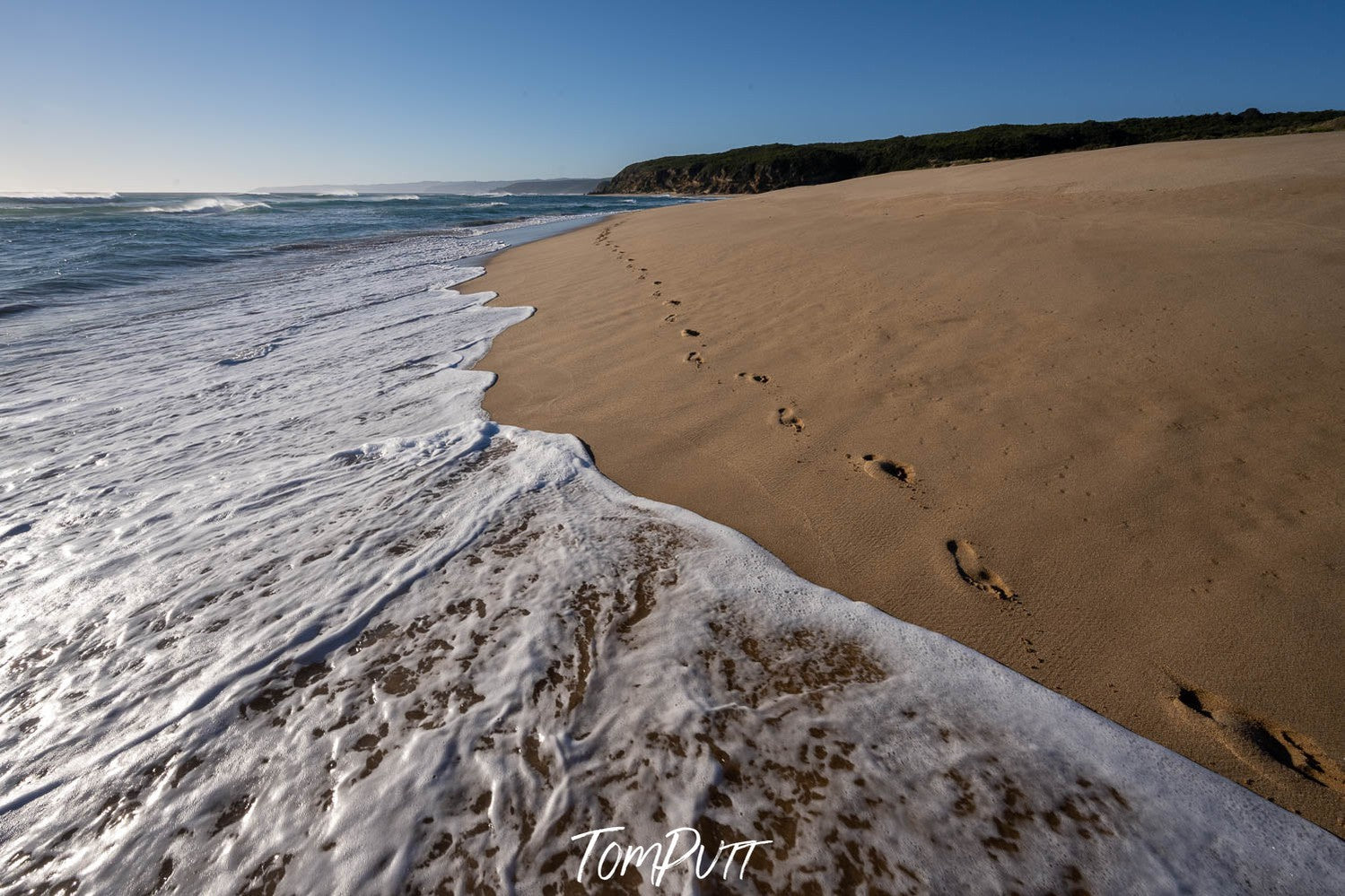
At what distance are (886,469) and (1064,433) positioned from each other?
893mm

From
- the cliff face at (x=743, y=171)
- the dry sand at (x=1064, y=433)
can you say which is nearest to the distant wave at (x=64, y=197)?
the cliff face at (x=743, y=171)

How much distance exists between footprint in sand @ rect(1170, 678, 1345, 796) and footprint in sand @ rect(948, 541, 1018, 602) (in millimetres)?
523

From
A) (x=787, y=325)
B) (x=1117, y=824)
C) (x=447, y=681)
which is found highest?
(x=787, y=325)

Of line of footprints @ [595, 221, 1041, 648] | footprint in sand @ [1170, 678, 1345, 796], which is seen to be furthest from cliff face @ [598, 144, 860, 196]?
footprint in sand @ [1170, 678, 1345, 796]

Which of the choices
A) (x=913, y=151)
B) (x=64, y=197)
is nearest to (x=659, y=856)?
(x=913, y=151)

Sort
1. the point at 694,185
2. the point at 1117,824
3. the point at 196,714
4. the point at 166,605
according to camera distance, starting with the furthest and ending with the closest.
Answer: the point at 694,185 < the point at 166,605 < the point at 196,714 < the point at 1117,824

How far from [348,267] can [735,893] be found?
41.9ft

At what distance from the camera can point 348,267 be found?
11.1m

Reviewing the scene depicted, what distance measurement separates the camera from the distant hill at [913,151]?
26.8 meters

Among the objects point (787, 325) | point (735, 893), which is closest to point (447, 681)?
point (735, 893)

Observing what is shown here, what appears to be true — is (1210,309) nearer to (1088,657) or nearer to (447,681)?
(1088,657)

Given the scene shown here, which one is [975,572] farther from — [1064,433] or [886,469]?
[1064,433]

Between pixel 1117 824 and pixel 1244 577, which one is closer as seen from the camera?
pixel 1117 824

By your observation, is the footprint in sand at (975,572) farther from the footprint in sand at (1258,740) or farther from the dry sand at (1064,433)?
the footprint in sand at (1258,740)
